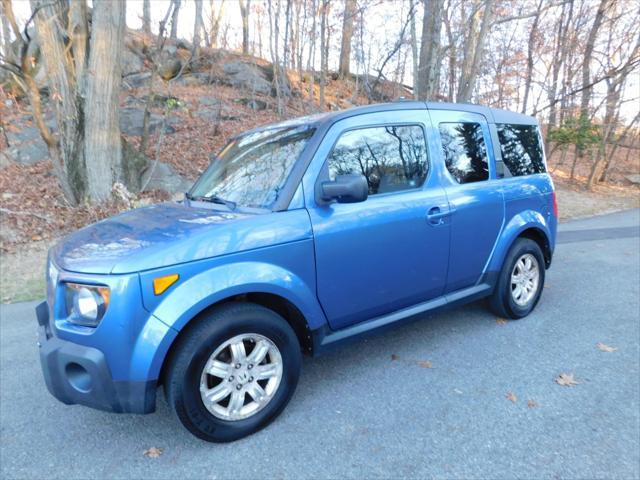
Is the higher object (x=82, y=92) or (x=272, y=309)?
(x=82, y=92)

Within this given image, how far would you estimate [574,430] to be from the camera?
8.15 ft

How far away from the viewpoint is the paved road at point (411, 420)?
7.50 ft

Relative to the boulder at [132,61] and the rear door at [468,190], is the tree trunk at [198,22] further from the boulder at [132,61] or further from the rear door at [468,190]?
the rear door at [468,190]

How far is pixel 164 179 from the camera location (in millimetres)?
9945

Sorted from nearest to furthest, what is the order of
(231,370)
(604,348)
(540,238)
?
(231,370) → (604,348) → (540,238)

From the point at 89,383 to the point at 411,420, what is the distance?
1874 mm

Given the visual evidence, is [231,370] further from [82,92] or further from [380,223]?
[82,92]

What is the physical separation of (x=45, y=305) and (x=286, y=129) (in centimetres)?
204

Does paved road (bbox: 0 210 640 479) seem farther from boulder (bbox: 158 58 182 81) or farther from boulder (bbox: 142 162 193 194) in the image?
boulder (bbox: 158 58 182 81)

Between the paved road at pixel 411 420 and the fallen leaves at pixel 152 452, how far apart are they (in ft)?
0.11

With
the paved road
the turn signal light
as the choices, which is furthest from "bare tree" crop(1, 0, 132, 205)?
the turn signal light

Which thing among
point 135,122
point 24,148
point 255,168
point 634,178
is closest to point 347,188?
point 255,168

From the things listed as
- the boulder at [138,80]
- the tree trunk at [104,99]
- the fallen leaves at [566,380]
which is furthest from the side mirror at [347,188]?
the boulder at [138,80]

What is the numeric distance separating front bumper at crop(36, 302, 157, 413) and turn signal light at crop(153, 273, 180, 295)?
16.7 inches
